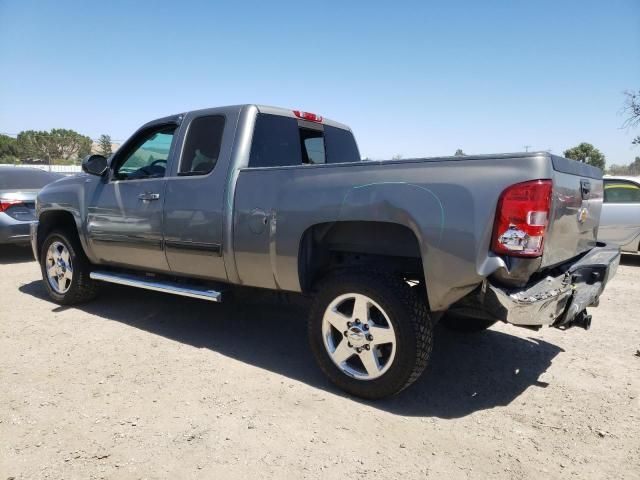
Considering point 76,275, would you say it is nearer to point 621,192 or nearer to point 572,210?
point 572,210

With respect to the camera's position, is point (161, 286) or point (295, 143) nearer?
A: point (161, 286)

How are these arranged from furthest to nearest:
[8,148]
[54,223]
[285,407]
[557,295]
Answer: [8,148] → [54,223] → [285,407] → [557,295]

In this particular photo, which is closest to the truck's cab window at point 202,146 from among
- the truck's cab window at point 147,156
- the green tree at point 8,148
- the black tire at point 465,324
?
the truck's cab window at point 147,156

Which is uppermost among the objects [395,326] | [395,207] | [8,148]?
[8,148]

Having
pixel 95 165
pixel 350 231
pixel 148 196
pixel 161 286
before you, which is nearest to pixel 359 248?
pixel 350 231

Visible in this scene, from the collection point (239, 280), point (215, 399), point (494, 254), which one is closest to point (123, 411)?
point (215, 399)

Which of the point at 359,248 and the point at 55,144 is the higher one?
the point at 55,144

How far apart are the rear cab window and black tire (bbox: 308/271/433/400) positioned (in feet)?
4.39

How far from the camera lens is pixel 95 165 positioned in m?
4.38

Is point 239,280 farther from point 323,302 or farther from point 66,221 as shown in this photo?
point 66,221

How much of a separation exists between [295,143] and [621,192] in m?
6.99

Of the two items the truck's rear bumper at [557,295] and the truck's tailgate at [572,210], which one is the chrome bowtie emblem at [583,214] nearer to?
the truck's tailgate at [572,210]

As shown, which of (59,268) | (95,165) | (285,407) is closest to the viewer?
(285,407)

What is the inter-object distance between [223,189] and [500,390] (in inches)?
97.6
